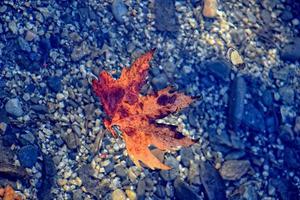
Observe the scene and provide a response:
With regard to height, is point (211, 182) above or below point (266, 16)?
below

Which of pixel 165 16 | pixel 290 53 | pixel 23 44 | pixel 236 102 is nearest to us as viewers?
pixel 23 44

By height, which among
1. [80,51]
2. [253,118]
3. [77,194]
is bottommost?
[77,194]

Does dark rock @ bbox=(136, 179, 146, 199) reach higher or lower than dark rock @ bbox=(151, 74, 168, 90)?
lower

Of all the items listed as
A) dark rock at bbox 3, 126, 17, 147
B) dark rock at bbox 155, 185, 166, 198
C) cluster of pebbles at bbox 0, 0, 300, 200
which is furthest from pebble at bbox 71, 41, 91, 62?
dark rock at bbox 155, 185, 166, 198

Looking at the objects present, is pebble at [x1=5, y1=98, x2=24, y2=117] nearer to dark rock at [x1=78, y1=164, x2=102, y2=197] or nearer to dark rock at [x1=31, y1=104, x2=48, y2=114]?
dark rock at [x1=31, y1=104, x2=48, y2=114]

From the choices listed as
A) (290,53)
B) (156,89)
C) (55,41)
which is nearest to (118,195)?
(156,89)

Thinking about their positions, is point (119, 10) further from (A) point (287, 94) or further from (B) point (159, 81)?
(A) point (287, 94)

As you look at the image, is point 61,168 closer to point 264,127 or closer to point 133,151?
point 133,151
